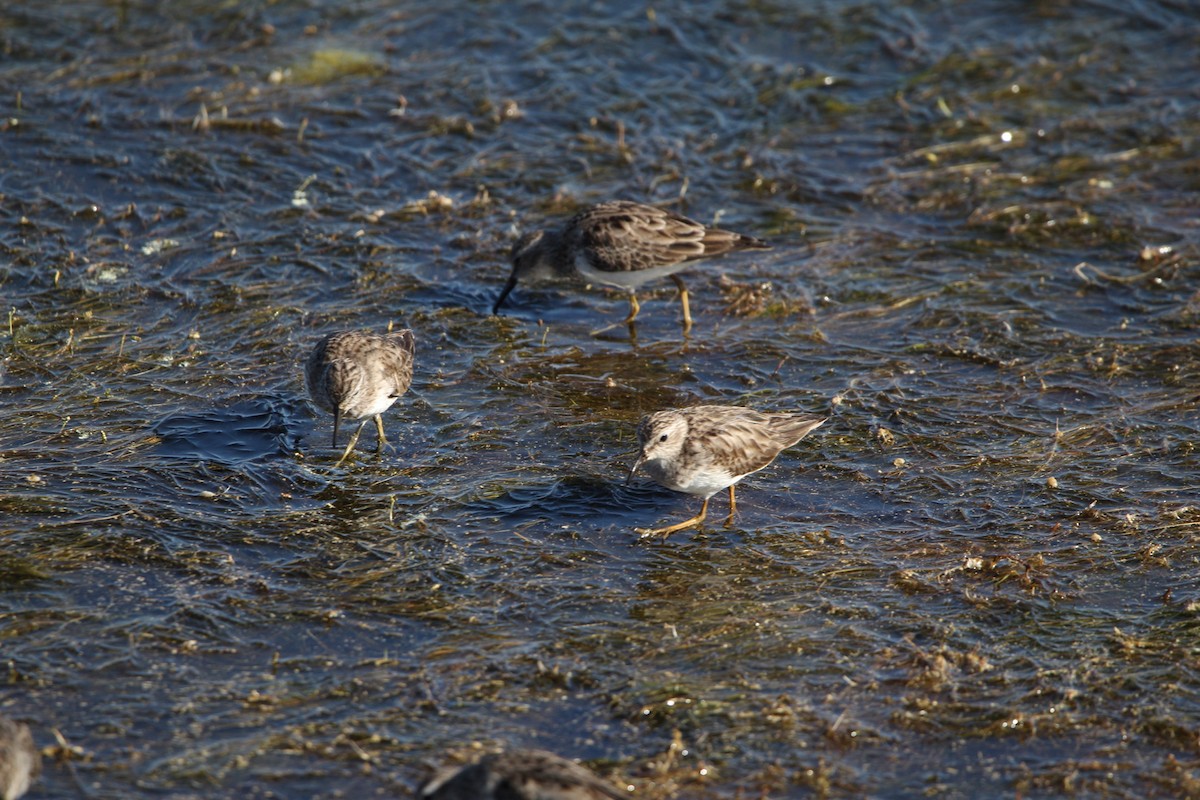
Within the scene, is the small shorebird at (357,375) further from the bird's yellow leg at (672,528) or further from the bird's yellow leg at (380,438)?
the bird's yellow leg at (672,528)

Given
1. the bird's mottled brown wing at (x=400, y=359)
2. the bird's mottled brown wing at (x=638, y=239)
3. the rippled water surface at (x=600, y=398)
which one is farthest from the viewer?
the bird's mottled brown wing at (x=638, y=239)

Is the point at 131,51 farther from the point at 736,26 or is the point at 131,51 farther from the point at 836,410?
the point at 836,410

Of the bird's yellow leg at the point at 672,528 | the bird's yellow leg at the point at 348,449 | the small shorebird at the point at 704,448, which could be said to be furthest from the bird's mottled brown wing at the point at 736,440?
the bird's yellow leg at the point at 348,449

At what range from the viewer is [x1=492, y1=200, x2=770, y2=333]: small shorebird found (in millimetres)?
11969

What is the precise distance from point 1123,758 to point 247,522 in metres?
5.22

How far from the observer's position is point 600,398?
11.0 metres

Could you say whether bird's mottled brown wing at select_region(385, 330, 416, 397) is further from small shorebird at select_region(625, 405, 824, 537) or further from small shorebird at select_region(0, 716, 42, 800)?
small shorebird at select_region(0, 716, 42, 800)

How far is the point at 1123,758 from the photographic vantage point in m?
7.23

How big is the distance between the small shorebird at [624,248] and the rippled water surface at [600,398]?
1.41 ft

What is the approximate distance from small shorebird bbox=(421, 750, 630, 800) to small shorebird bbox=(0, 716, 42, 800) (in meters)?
1.78

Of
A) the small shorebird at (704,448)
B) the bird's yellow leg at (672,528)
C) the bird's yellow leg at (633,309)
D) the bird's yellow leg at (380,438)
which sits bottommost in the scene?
the bird's yellow leg at (672,528)

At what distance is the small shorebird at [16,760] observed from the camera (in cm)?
630

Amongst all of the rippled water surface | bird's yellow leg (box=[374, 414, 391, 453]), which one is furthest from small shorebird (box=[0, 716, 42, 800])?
bird's yellow leg (box=[374, 414, 391, 453])

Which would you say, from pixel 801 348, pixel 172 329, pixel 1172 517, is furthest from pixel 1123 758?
pixel 172 329
